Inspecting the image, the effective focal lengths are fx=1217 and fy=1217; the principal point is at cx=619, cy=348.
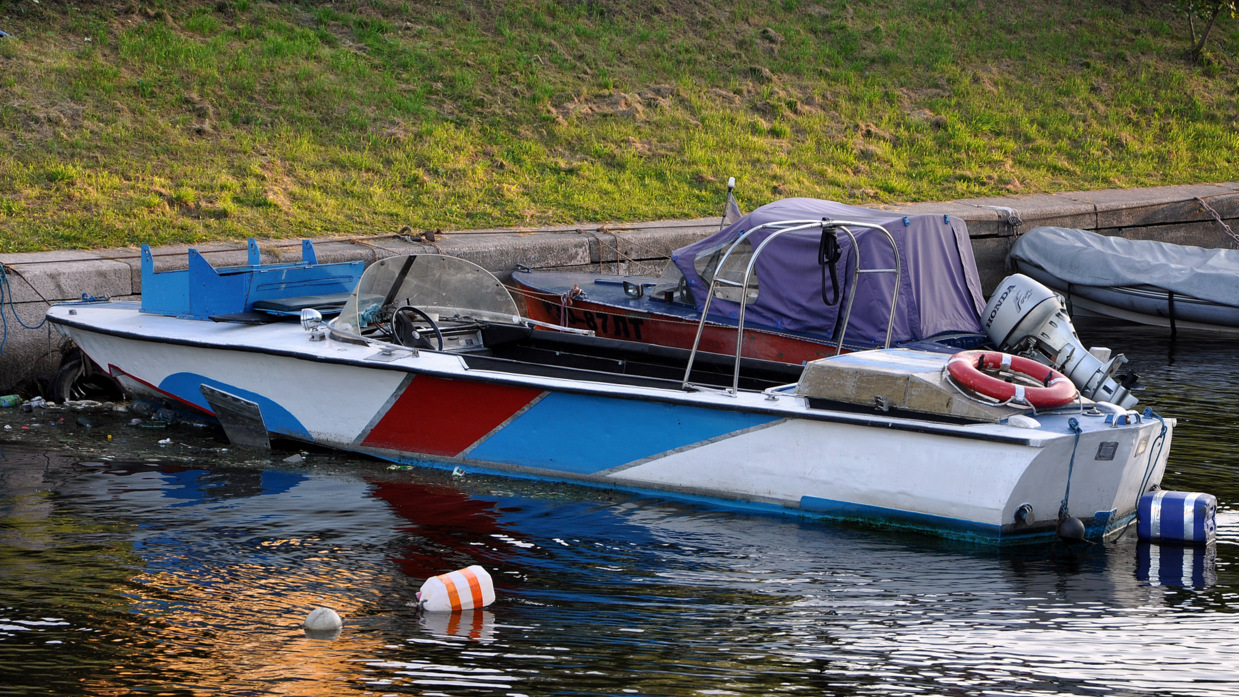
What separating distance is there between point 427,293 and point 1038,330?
13.7 ft

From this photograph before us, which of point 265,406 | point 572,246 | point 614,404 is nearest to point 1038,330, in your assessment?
point 614,404

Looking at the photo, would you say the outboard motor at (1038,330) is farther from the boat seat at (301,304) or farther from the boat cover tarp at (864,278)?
the boat seat at (301,304)

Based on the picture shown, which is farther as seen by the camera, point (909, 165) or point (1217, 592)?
point (909, 165)

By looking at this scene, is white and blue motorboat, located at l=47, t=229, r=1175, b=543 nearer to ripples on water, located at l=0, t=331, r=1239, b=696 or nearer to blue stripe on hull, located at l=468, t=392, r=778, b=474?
blue stripe on hull, located at l=468, t=392, r=778, b=474

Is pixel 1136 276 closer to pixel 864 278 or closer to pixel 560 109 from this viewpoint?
pixel 864 278

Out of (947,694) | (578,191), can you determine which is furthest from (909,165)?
(947,694)

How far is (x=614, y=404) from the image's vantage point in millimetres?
6508

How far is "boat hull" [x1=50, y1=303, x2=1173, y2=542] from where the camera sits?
19.0 feet

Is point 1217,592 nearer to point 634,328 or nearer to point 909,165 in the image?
point 634,328

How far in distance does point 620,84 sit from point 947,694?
11955 mm

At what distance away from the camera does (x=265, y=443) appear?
7535mm

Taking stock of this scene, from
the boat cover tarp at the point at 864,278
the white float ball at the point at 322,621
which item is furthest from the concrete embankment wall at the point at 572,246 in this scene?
the white float ball at the point at 322,621

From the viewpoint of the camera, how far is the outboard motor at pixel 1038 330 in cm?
804

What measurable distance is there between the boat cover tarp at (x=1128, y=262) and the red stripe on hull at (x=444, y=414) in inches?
313
